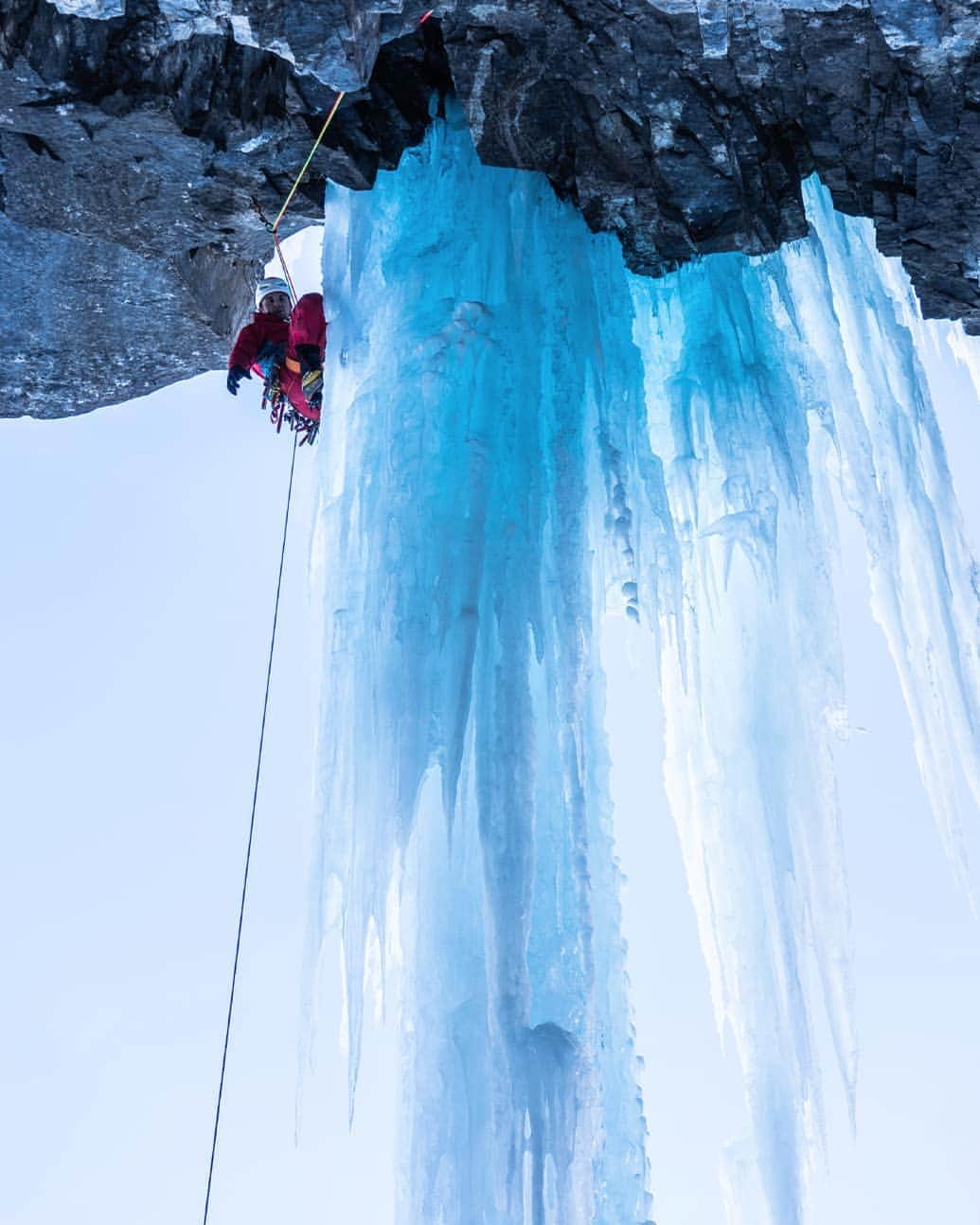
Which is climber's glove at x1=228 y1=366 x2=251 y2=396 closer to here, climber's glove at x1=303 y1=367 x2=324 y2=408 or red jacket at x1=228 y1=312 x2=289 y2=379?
red jacket at x1=228 y1=312 x2=289 y2=379

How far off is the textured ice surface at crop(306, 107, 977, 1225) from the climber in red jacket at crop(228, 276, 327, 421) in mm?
510

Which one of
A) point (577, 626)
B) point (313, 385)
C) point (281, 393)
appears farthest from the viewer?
point (281, 393)

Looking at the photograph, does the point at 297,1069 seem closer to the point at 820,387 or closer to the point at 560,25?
the point at 820,387

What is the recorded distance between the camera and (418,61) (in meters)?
5.56

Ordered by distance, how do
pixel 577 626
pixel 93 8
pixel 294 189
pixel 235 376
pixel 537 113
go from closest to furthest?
1. pixel 93 8
2. pixel 577 626
3. pixel 537 113
4. pixel 294 189
5. pixel 235 376

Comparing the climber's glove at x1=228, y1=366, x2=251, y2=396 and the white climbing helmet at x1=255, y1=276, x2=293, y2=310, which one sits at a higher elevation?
the white climbing helmet at x1=255, y1=276, x2=293, y2=310

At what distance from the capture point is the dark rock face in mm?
4934

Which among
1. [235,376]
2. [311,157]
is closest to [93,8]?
[311,157]

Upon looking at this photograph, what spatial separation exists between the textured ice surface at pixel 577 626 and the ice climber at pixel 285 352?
512 millimetres

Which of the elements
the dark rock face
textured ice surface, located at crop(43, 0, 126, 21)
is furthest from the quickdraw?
textured ice surface, located at crop(43, 0, 126, 21)

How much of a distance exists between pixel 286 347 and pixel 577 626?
2480mm

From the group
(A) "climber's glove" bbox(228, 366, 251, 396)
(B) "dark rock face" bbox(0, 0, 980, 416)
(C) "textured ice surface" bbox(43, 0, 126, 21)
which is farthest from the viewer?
(A) "climber's glove" bbox(228, 366, 251, 396)

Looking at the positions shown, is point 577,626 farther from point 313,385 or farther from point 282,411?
point 282,411

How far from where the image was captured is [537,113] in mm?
5488
